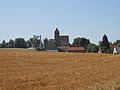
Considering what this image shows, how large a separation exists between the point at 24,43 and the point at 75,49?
145 ft

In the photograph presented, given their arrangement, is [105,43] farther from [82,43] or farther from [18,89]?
[18,89]

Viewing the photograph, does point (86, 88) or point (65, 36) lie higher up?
point (65, 36)

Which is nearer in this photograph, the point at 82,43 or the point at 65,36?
the point at 82,43

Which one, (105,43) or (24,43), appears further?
(24,43)

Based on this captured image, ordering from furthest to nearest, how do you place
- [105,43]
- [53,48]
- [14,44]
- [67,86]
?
[14,44] → [105,43] → [53,48] → [67,86]

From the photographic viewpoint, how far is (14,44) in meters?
127

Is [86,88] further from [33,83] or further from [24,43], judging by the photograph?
[24,43]

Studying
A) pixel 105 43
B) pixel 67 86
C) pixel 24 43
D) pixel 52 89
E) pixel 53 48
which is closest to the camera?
pixel 52 89

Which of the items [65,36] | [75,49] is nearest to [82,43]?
[65,36]

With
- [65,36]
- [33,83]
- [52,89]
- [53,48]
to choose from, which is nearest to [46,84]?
[33,83]

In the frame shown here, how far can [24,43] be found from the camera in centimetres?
13575

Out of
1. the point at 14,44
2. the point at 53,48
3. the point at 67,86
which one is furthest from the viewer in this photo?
the point at 14,44

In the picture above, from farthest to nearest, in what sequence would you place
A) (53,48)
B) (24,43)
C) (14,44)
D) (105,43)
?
(24,43) < (14,44) < (105,43) < (53,48)

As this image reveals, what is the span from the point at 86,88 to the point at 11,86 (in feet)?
9.58
